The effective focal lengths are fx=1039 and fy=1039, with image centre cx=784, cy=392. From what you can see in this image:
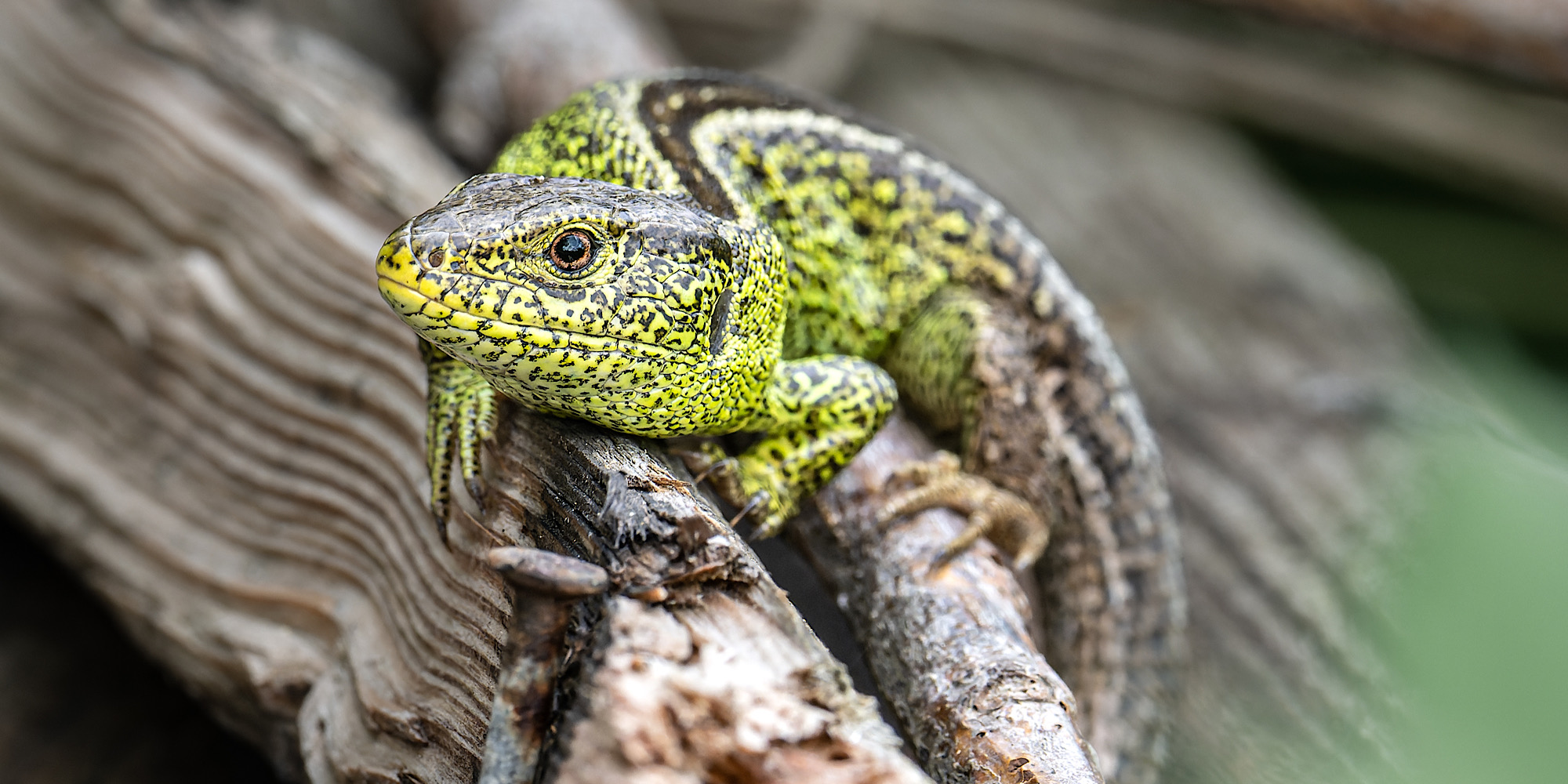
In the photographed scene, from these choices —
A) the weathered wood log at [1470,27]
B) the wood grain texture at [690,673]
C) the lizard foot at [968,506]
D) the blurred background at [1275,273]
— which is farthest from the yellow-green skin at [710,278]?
the weathered wood log at [1470,27]

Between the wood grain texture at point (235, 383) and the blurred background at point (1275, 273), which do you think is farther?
the blurred background at point (1275, 273)

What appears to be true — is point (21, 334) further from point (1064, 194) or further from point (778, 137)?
point (1064, 194)

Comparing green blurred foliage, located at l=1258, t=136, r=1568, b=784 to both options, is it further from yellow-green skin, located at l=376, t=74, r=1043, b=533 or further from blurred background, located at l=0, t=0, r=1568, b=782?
yellow-green skin, located at l=376, t=74, r=1043, b=533

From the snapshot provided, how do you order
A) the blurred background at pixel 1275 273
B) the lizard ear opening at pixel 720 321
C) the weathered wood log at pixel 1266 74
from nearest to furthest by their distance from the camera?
the lizard ear opening at pixel 720 321
the blurred background at pixel 1275 273
the weathered wood log at pixel 1266 74

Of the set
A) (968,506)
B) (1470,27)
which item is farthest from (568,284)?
(1470,27)

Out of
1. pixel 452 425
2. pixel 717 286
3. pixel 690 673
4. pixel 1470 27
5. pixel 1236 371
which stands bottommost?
pixel 690 673

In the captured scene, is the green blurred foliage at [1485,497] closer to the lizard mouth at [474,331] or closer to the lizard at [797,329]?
the lizard at [797,329]

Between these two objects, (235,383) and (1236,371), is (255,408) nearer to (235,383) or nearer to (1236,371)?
(235,383)
